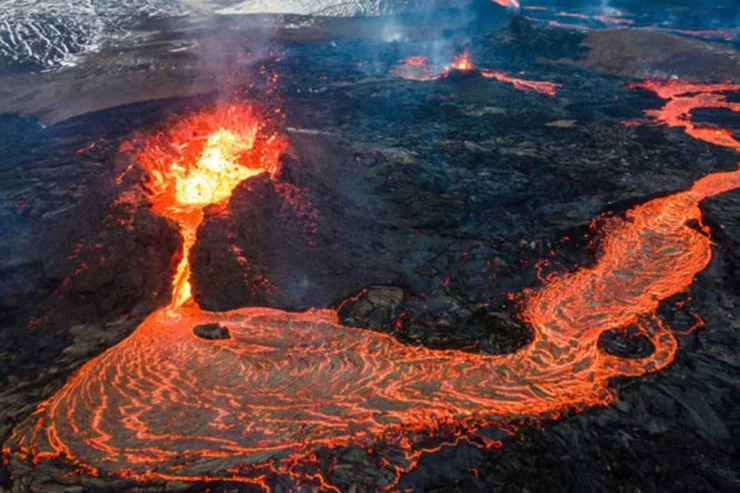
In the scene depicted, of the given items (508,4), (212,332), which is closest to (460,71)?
(212,332)

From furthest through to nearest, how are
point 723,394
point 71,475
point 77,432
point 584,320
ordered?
point 584,320
point 723,394
point 77,432
point 71,475

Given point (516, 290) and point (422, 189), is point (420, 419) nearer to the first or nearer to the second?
point (516, 290)

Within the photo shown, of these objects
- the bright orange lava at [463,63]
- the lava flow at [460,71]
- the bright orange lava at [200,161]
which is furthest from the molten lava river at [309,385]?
the bright orange lava at [463,63]

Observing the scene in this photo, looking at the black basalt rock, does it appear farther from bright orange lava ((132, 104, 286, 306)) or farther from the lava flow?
the lava flow

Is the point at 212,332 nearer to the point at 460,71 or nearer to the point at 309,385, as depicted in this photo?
the point at 309,385

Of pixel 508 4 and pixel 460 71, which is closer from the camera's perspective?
pixel 460 71

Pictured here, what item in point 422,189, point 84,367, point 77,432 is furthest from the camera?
point 422,189

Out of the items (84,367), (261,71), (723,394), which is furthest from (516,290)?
(261,71)
